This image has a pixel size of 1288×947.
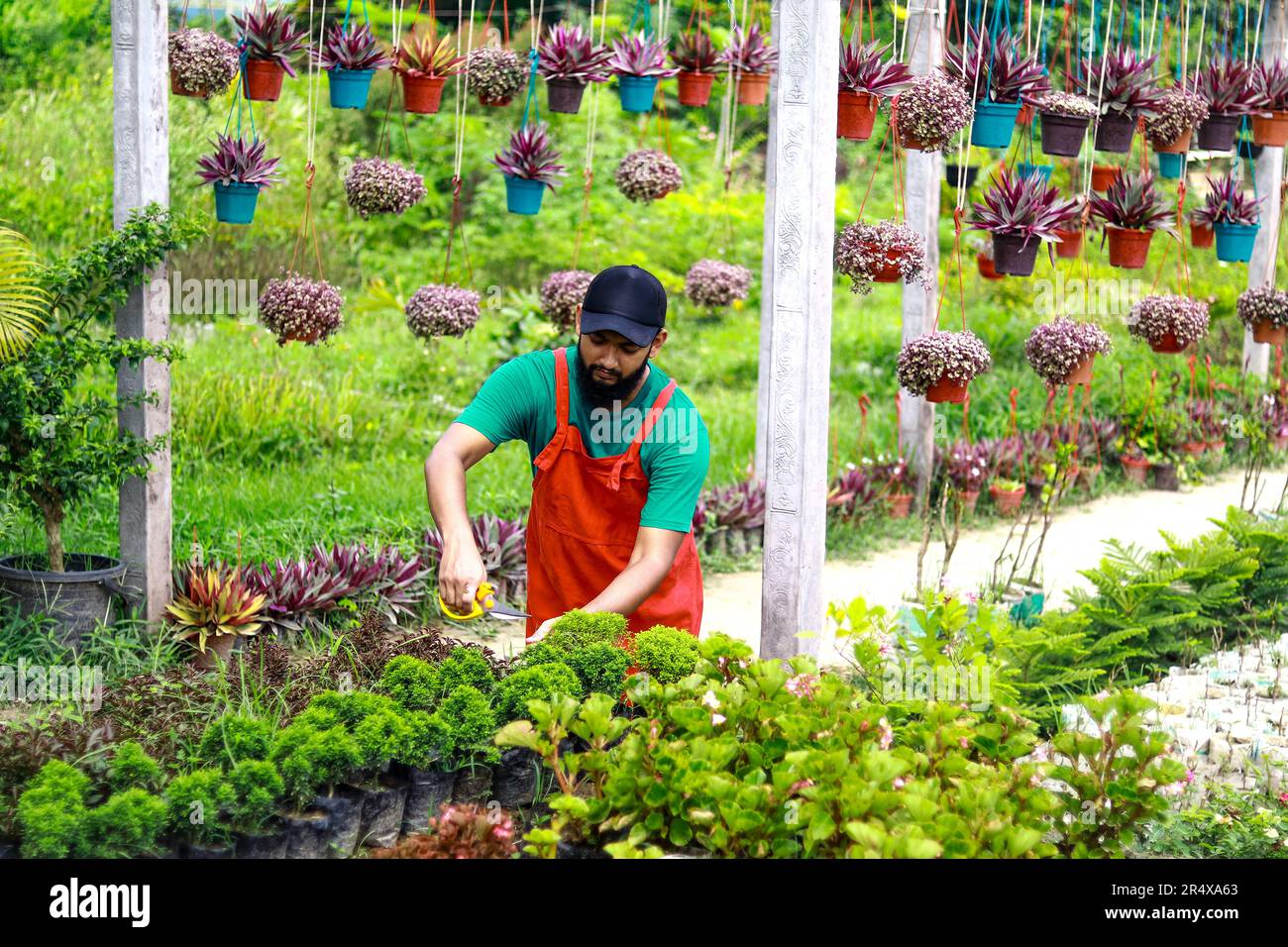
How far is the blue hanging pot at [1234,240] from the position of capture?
6.93m

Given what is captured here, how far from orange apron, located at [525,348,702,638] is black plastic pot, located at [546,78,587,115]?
7.68 feet

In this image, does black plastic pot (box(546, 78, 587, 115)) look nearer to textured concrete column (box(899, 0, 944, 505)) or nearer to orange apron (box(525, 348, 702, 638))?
textured concrete column (box(899, 0, 944, 505))

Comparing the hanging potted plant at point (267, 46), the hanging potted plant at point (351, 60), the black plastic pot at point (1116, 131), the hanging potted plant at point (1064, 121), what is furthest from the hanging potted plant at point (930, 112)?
the hanging potted plant at point (267, 46)

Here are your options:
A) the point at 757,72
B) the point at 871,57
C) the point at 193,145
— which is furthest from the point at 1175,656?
the point at 193,145

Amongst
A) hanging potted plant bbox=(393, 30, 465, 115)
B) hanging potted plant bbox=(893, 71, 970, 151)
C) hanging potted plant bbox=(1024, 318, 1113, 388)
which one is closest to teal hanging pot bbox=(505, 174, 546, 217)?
hanging potted plant bbox=(393, 30, 465, 115)

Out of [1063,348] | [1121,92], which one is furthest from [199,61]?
[1121,92]

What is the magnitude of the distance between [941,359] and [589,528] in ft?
5.53

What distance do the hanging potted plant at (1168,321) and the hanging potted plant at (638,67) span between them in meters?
2.27

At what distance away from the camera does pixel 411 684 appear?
3438 millimetres

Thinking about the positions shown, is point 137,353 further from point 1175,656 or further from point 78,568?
point 1175,656

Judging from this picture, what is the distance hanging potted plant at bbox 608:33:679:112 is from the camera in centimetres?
612

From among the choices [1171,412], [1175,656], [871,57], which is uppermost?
[871,57]

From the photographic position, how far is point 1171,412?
9.86 metres
